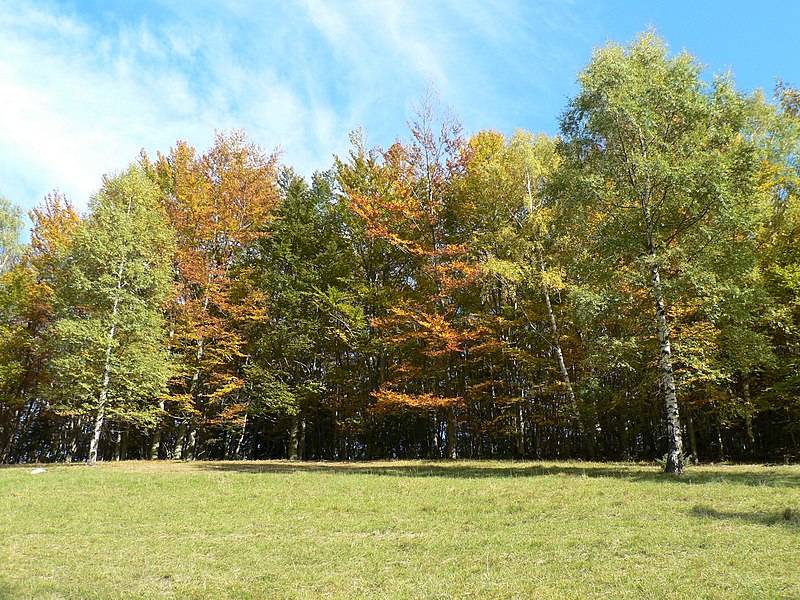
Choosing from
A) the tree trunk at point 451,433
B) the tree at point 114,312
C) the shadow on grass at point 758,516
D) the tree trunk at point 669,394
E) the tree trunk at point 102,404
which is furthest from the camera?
the tree trunk at point 451,433

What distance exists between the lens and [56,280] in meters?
26.3

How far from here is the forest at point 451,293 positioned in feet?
53.0

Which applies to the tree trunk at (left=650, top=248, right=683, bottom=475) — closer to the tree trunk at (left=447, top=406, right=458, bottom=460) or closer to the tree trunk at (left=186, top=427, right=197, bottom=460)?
the tree trunk at (left=447, top=406, right=458, bottom=460)

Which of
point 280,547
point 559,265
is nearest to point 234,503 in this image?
point 280,547

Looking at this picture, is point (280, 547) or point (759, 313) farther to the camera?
point (759, 313)

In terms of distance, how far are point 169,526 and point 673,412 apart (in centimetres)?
1371

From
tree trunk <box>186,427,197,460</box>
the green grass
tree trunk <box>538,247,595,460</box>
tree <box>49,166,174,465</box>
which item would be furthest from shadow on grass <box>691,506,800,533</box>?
tree trunk <box>186,427,197,460</box>

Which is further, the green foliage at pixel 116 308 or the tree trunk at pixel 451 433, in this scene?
the tree trunk at pixel 451 433

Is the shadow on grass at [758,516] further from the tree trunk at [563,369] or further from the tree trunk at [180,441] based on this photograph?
the tree trunk at [180,441]

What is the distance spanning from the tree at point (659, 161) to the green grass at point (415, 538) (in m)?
5.66

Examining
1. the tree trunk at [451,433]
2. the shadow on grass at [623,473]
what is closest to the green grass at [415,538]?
the shadow on grass at [623,473]

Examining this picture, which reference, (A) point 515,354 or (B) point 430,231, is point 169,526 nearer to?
(A) point 515,354

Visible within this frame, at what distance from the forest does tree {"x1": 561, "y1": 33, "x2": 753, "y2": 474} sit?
0.08 m

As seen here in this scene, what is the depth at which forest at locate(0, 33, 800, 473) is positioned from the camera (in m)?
16.2
